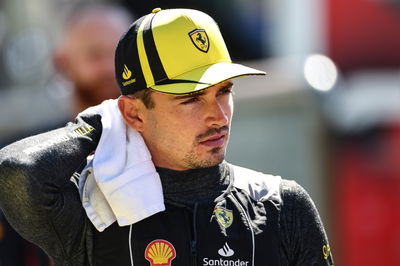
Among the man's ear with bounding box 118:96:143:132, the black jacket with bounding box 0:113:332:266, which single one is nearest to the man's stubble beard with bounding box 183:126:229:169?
the black jacket with bounding box 0:113:332:266

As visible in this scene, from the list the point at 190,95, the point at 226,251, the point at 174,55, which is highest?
the point at 174,55

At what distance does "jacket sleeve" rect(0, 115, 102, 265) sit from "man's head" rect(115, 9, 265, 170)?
0.28m

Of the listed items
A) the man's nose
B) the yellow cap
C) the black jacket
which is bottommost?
the black jacket

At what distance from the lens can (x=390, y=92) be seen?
762cm

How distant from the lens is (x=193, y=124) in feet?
11.1

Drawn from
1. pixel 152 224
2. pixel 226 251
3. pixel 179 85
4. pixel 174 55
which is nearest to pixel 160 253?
pixel 152 224

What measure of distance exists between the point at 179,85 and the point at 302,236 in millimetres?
671

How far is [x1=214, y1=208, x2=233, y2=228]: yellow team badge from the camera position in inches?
134

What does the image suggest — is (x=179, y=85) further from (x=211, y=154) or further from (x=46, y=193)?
(x=46, y=193)

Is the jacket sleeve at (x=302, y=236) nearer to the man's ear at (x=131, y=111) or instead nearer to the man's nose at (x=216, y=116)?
the man's nose at (x=216, y=116)

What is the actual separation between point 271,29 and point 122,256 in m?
5.71

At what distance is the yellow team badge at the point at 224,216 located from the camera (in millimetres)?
3402

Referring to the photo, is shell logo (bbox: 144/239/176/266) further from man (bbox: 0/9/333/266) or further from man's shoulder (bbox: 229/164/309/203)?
man's shoulder (bbox: 229/164/309/203)

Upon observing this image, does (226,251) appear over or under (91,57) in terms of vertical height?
under
